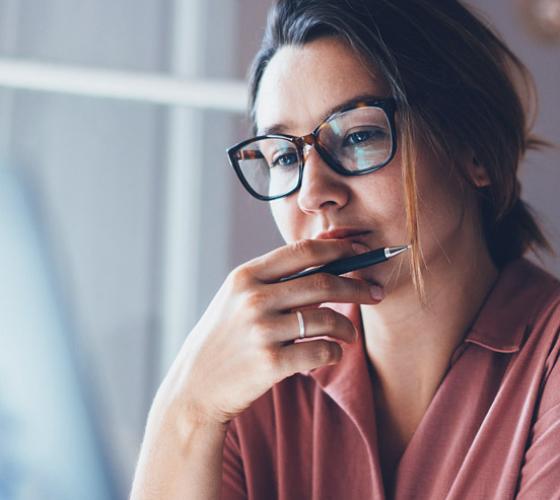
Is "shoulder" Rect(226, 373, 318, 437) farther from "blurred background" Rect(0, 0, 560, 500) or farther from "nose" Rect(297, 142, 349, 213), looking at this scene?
"blurred background" Rect(0, 0, 560, 500)

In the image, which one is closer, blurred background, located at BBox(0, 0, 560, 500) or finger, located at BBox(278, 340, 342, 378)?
finger, located at BBox(278, 340, 342, 378)

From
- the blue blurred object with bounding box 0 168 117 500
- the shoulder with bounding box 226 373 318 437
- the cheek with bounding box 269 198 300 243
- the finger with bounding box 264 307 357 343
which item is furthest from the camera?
the blue blurred object with bounding box 0 168 117 500

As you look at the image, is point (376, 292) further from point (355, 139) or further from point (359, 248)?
point (355, 139)

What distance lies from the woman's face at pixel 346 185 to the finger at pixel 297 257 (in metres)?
0.05

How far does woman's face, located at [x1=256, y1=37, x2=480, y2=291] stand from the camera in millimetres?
1090

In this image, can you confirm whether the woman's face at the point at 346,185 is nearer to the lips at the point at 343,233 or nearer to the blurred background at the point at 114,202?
the lips at the point at 343,233

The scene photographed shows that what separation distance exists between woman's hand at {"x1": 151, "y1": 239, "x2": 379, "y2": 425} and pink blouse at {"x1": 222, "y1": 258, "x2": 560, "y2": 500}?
179mm

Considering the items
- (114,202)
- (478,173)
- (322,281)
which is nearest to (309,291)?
(322,281)

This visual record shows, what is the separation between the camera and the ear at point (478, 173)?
1194mm

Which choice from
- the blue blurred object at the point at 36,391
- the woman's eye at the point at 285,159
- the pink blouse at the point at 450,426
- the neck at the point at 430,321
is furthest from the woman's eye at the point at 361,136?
the blue blurred object at the point at 36,391

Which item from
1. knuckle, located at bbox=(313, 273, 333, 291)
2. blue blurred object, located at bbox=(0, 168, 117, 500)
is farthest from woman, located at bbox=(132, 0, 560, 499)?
blue blurred object, located at bbox=(0, 168, 117, 500)

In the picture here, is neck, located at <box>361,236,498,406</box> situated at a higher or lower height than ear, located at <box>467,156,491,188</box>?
lower

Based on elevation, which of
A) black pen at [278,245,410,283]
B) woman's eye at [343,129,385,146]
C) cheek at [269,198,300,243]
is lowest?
black pen at [278,245,410,283]

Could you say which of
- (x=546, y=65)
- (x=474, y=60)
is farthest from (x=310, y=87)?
(x=546, y=65)
